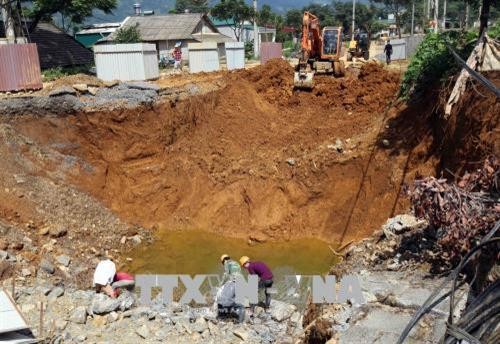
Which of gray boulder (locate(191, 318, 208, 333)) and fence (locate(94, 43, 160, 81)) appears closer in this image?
gray boulder (locate(191, 318, 208, 333))

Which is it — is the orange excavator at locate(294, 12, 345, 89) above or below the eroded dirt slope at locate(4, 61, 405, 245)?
above

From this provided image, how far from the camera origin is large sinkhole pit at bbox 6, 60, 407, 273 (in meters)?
13.5

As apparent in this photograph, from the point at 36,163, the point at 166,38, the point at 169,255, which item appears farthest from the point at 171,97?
the point at 166,38

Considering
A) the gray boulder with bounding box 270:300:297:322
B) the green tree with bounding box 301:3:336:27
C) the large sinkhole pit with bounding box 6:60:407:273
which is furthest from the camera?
the green tree with bounding box 301:3:336:27

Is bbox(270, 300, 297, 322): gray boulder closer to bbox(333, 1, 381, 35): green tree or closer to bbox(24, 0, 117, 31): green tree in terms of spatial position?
bbox(24, 0, 117, 31): green tree

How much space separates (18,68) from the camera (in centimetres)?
1595

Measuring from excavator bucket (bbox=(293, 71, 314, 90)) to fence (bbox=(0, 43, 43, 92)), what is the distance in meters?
8.18

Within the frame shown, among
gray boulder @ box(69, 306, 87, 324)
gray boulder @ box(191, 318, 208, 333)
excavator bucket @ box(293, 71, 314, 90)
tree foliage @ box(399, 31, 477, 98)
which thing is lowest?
gray boulder @ box(191, 318, 208, 333)

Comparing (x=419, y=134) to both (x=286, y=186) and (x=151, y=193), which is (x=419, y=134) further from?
(x=151, y=193)

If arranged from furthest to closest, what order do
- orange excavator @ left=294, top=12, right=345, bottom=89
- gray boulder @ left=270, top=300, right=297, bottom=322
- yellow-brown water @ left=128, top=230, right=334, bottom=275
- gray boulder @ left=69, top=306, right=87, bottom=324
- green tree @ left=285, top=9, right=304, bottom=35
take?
green tree @ left=285, top=9, right=304, bottom=35 → orange excavator @ left=294, top=12, right=345, bottom=89 → yellow-brown water @ left=128, top=230, right=334, bottom=275 → gray boulder @ left=270, top=300, right=297, bottom=322 → gray boulder @ left=69, top=306, right=87, bottom=324

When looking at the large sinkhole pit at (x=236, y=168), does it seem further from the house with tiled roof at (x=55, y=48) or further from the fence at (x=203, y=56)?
the house with tiled roof at (x=55, y=48)

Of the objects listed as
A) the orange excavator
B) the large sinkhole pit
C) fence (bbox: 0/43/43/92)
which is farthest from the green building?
the large sinkhole pit

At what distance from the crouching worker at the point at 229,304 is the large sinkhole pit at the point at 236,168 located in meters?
3.03

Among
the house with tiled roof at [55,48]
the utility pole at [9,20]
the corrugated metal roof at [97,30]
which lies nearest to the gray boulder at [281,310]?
the utility pole at [9,20]
